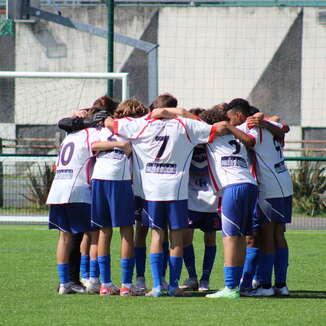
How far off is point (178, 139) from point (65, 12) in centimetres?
2382

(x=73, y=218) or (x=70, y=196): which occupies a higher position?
(x=70, y=196)

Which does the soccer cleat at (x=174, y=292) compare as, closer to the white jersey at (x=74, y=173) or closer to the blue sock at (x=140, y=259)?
the blue sock at (x=140, y=259)

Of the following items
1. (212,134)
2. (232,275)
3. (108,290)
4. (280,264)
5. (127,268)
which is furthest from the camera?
(280,264)

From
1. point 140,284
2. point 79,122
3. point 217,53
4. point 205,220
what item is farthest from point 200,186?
point 217,53

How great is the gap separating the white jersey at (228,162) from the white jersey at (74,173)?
1254 mm

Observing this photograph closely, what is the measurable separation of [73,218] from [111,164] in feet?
2.42

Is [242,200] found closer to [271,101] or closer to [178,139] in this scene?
[178,139]

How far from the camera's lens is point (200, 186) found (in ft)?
31.6

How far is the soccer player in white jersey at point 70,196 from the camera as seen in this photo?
9234mm

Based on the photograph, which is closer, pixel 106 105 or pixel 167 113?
pixel 167 113

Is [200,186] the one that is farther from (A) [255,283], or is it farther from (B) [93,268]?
(B) [93,268]

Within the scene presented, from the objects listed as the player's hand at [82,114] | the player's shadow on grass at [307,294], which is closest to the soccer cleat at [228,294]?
the player's shadow on grass at [307,294]

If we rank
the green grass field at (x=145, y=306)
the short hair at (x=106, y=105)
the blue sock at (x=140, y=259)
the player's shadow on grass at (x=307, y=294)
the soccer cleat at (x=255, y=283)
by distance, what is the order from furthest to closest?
the soccer cleat at (x=255, y=283) → the blue sock at (x=140, y=259) → the short hair at (x=106, y=105) → the player's shadow on grass at (x=307, y=294) → the green grass field at (x=145, y=306)

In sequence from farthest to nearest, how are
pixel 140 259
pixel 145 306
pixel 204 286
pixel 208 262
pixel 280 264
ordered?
pixel 208 262 → pixel 204 286 → pixel 140 259 → pixel 280 264 → pixel 145 306
